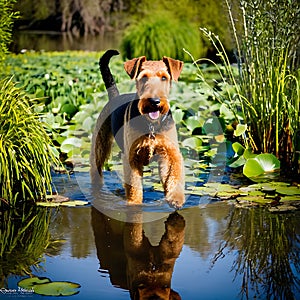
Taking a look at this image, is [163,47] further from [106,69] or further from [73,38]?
[73,38]

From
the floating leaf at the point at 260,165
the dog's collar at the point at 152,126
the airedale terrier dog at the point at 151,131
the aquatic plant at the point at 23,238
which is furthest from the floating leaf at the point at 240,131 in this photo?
the aquatic plant at the point at 23,238

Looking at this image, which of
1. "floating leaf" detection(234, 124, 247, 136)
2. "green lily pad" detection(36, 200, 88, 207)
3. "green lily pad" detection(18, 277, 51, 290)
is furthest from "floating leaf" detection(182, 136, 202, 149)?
"green lily pad" detection(18, 277, 51, 290)

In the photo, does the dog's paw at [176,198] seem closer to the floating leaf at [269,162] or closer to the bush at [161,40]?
the floating leaf at [269,162]

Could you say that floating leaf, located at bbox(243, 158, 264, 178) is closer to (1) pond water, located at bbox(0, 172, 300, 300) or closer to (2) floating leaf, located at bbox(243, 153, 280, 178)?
(2) floating leaf, located at bbox(243, 153, 280, 178)

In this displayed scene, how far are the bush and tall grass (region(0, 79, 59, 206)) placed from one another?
693cm

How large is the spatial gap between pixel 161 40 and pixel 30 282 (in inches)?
334

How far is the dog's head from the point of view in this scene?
138 inches

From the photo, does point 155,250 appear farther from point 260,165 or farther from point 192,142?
point 192,142

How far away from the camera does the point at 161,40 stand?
1070 centimetres

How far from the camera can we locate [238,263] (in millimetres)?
2885

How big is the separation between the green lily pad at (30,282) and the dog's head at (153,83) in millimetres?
1248

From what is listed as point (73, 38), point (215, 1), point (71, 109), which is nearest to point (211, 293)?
point (71, 109)

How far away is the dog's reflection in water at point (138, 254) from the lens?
2623 mm

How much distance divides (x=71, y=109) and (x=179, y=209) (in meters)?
3.06
